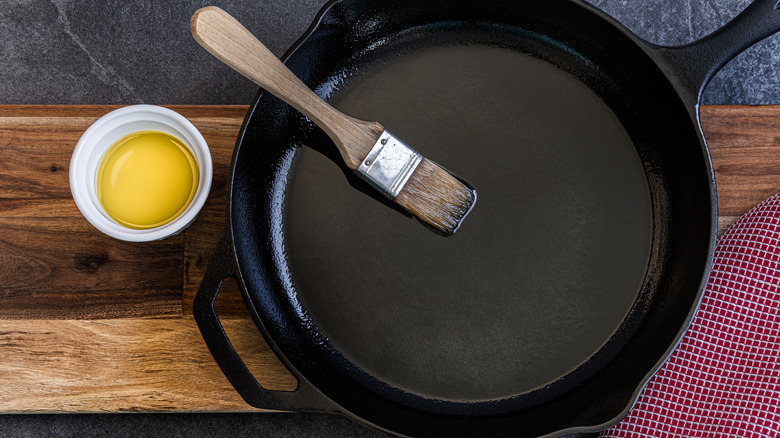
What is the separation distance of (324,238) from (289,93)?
0.59ft

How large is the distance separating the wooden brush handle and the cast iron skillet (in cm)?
6

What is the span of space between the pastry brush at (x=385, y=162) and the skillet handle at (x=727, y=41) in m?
0.26

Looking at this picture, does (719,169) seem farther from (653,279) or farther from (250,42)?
(250,42)

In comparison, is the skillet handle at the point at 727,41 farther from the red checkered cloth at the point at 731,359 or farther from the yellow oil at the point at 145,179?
the yellow oil at the point at 145,179

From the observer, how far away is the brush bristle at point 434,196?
0.65 meters

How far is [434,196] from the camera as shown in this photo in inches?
25.5

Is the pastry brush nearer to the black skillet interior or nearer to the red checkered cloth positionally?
the black skillet interior

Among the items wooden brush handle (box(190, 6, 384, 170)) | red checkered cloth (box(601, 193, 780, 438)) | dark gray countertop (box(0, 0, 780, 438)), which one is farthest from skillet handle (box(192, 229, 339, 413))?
red checkered cloth (box(601, 193, 780, 438))

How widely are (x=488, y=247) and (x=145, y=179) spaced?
15.5 inches

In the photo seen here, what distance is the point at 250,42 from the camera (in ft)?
1.93

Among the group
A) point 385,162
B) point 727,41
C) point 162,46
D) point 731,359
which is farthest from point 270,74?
point 731,359

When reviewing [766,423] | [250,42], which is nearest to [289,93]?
[250,42]

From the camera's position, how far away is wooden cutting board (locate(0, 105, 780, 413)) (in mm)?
666

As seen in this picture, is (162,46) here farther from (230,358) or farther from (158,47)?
(230,358)
